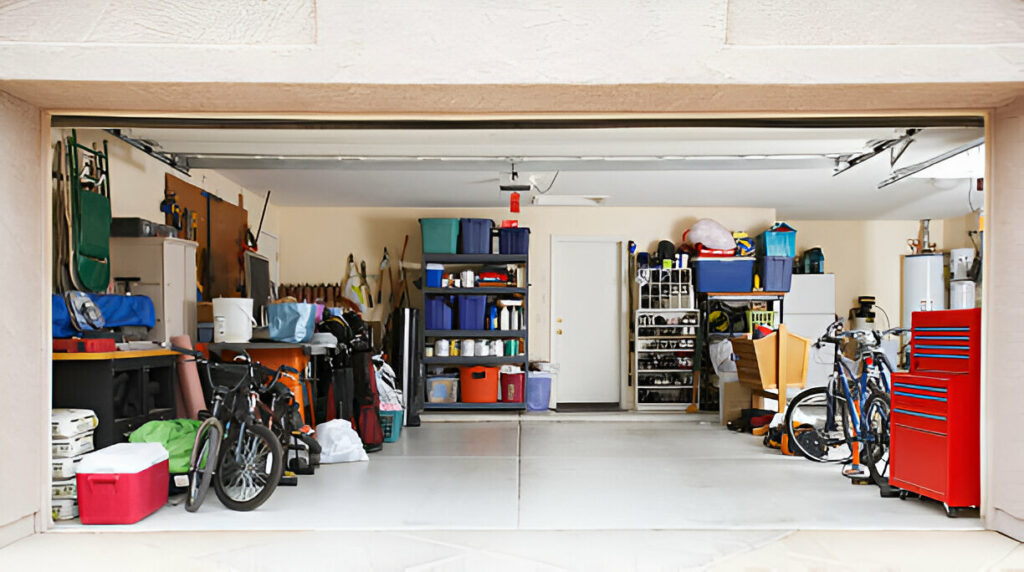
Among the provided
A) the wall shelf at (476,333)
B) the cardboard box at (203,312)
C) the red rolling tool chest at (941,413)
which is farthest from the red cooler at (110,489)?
the wall shelf at (476,333)

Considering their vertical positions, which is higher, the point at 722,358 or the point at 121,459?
the point at 722,358

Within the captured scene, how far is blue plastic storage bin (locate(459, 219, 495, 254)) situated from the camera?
32.1ft

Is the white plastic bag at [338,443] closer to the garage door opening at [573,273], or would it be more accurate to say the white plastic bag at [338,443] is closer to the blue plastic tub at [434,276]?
the garage door opening at [573,273]

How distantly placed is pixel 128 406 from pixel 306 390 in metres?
1.44

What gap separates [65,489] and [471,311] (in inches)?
227

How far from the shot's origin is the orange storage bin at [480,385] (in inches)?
380

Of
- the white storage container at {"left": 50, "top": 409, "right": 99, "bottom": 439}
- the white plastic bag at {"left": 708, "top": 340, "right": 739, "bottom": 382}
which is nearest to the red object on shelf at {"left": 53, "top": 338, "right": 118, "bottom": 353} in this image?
the white storage container at {"left": 50, "top": 409, "right": 99, "bottom": 439}

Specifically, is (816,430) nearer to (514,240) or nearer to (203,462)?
(514,240)

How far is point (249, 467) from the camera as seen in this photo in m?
4.81

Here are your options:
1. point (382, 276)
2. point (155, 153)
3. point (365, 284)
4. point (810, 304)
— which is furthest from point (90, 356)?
point (810, 304)

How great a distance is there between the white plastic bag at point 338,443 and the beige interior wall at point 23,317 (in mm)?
2280

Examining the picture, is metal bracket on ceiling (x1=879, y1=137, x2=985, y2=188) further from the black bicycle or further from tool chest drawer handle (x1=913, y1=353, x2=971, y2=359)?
the black bicycle

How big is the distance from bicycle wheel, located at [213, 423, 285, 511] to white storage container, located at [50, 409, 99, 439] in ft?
2.51

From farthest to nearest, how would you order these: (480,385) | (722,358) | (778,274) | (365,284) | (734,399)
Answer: (365,284), (778,274), (480,385), (722,358), (734,399)
